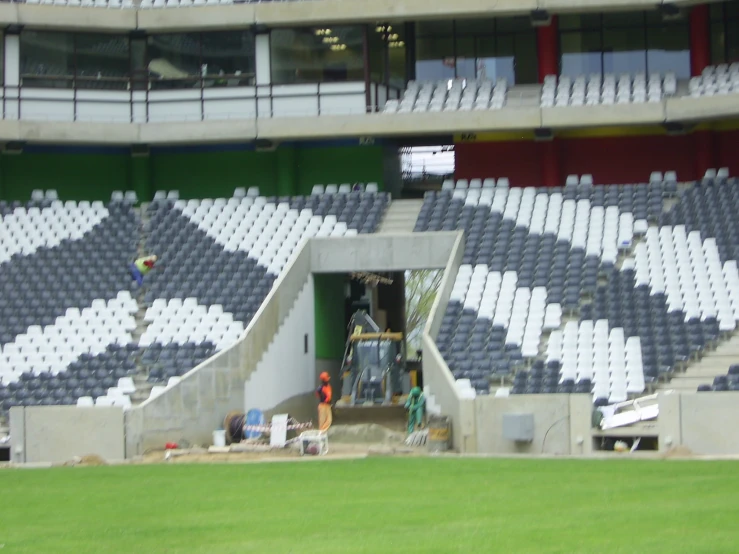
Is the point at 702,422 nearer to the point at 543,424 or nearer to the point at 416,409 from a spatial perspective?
the point at 543,424

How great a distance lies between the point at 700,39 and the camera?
38.2 meters

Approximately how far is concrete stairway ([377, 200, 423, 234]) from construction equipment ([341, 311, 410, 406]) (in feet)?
8.64

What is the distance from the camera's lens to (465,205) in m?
35.8

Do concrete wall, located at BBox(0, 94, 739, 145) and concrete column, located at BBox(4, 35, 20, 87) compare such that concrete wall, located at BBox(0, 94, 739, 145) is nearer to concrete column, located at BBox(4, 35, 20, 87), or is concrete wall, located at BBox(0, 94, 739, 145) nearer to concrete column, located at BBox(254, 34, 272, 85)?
concrete column, located at BBox(4, 35, 20, 87)

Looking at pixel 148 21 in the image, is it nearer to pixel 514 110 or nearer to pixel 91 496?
pixel 514 110

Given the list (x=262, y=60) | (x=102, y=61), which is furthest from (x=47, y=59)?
(x=262, y=60)

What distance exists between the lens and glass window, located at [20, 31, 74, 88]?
38500 mm

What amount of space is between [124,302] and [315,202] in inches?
231

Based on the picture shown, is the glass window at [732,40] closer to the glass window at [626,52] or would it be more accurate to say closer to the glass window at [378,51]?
the glass window at [626,52]

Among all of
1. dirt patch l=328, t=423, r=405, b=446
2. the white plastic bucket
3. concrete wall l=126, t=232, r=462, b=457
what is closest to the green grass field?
concrete wall l=126, t=232, r=462, b=457

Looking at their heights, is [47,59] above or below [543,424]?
above

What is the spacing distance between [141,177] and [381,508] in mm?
23816

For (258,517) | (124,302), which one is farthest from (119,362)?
(258,517)

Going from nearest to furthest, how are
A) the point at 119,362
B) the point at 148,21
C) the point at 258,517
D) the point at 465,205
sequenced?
the point at 258,517
the point at 119,362
the point at 465,205
the point at 148,21
